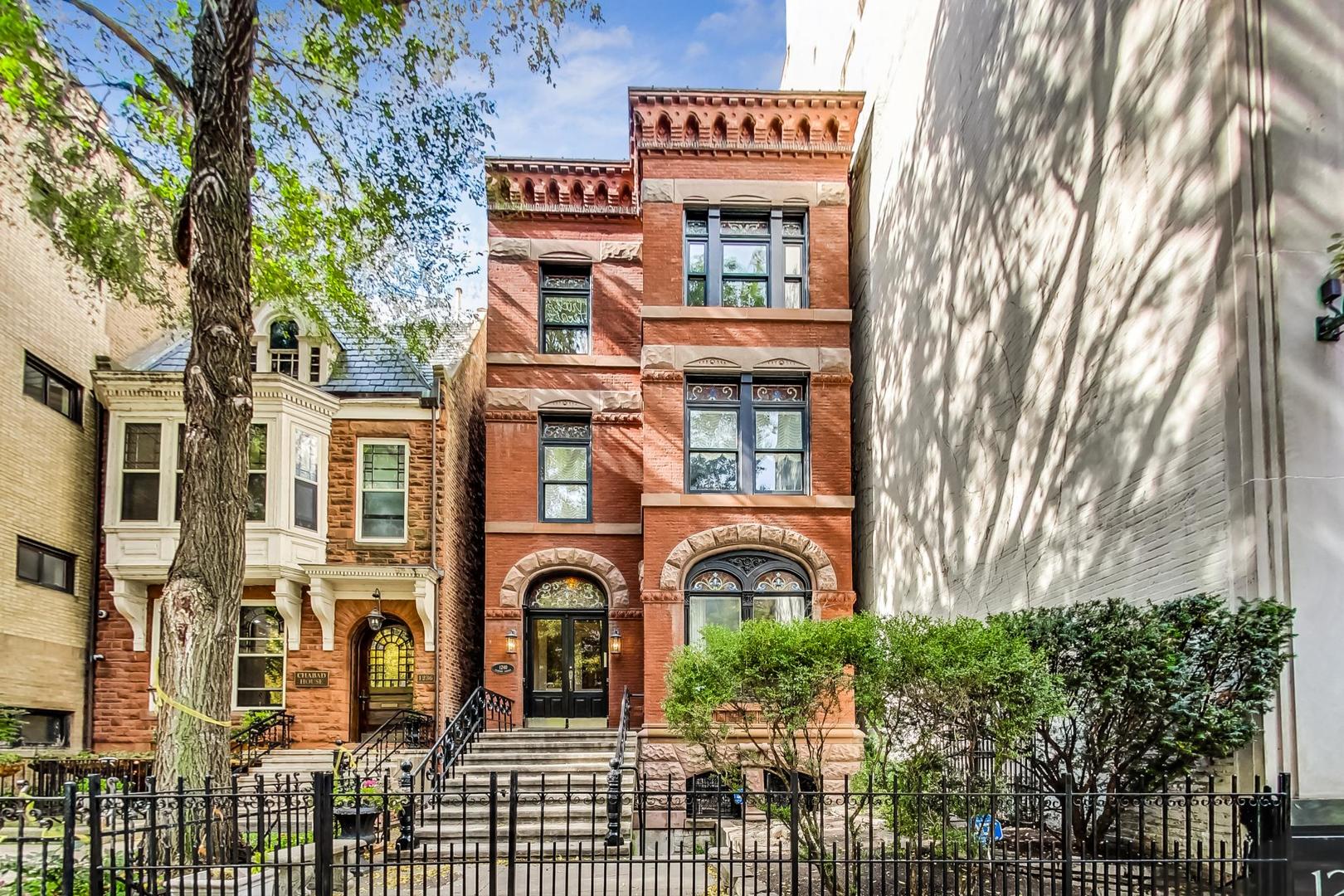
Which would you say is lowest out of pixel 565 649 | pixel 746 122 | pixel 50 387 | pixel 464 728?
pixel 464 728

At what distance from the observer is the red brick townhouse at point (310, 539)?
57.6 ft

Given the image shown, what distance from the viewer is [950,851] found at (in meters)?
10.3

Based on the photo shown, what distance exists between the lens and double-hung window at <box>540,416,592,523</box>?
62.6ft

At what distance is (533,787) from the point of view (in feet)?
40.5

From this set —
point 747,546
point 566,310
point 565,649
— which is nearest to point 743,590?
point 747,546

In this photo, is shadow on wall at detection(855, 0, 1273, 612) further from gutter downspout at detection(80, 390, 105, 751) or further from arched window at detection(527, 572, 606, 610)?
gutter downspout at detection(80, 390, 105, 751)

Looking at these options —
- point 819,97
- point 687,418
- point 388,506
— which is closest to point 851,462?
point 687,418

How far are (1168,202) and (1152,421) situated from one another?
73.9 inches

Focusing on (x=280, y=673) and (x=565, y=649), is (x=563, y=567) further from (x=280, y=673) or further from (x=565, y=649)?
(x=280, y=673)

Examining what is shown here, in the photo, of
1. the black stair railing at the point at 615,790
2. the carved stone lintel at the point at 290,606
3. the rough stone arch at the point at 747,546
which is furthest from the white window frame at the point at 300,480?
the black stair railing at the point at 615,790

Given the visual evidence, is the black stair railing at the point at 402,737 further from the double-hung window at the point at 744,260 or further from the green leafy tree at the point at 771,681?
the double-hung window at the point at 744,260

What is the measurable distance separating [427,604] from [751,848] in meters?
8.30

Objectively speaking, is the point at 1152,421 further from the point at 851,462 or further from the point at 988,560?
the point at 851,462

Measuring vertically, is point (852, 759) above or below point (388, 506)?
below
